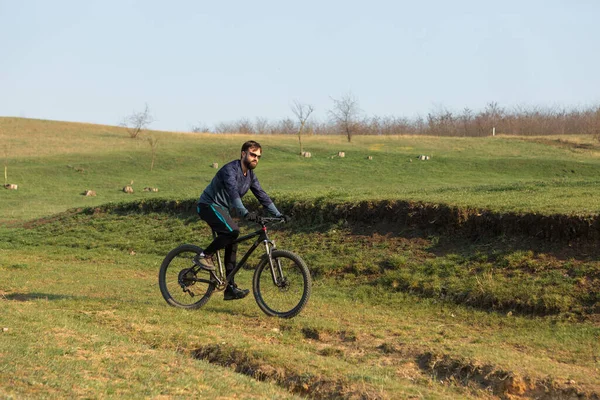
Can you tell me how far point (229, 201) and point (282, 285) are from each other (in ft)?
4.58

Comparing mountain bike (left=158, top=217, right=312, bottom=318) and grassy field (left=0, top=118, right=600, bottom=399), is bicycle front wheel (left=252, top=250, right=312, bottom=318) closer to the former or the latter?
mountain bike (left=158, top=217, right=312, bottom=318)

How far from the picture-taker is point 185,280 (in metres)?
9.91

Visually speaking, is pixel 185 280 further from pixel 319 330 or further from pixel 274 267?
pixel 319 330

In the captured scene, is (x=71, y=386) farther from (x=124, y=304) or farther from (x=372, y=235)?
(x=372, y=235)

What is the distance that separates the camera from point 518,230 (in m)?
12.5

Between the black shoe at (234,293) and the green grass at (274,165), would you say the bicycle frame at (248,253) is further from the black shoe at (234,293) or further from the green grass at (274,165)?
the green grass at (274,165)

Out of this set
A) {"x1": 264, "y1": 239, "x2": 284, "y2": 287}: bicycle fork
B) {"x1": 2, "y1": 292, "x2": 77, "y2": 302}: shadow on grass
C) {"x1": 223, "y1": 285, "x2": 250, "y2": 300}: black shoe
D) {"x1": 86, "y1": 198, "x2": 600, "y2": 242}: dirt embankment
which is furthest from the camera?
{"x1": 86, "y1": 198, "x2": 600, "y2": 242}: dirt embankment

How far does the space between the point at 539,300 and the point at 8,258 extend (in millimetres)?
12822

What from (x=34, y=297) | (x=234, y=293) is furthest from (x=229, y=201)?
(x=34, y=297)

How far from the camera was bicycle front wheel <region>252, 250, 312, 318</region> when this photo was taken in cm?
902

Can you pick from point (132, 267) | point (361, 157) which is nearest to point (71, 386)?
point (132, 267)

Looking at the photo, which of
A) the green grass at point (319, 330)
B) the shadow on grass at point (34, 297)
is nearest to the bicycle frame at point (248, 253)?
the green grass at point (319, 330)

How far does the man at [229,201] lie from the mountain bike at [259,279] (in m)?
0.14

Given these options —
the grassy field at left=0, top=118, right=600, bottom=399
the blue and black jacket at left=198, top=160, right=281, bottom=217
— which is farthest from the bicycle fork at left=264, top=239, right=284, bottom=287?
the grassy field at left=0, top=118, right=600, bottom=399
